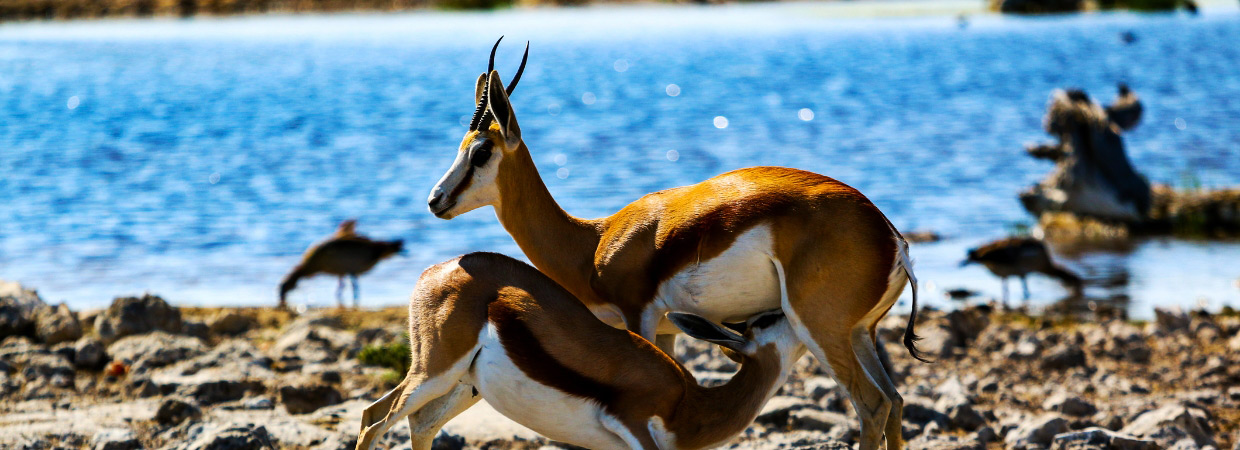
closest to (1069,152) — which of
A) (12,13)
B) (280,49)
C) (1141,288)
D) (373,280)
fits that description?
(1141,288)

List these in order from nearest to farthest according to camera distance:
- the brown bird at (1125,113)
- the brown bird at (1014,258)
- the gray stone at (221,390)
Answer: the gray stone at (221,390), the brown bird at (1014,258), the brown bird at (1125,113)

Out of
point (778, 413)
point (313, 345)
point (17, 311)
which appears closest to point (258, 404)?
point (313, 345)

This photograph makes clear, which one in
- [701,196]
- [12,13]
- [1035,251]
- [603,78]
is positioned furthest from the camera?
[12,13]

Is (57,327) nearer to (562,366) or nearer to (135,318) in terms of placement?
(135,318)

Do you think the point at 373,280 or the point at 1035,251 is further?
the point at 373,280

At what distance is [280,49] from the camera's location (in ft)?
209

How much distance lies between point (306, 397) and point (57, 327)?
129 inches

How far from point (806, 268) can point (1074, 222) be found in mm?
13256

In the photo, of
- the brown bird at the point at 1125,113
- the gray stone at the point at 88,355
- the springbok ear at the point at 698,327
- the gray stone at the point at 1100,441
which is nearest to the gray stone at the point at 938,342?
the gray stone at the point at 1100,441

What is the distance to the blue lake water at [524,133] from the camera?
16.2m

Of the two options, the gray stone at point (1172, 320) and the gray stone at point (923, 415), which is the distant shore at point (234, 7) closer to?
the gray stone at point (1172, 320)

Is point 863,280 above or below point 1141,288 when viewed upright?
above

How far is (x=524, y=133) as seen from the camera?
3103 centimetres

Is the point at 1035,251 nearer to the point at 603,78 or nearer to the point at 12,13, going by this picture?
the point at 603,78
